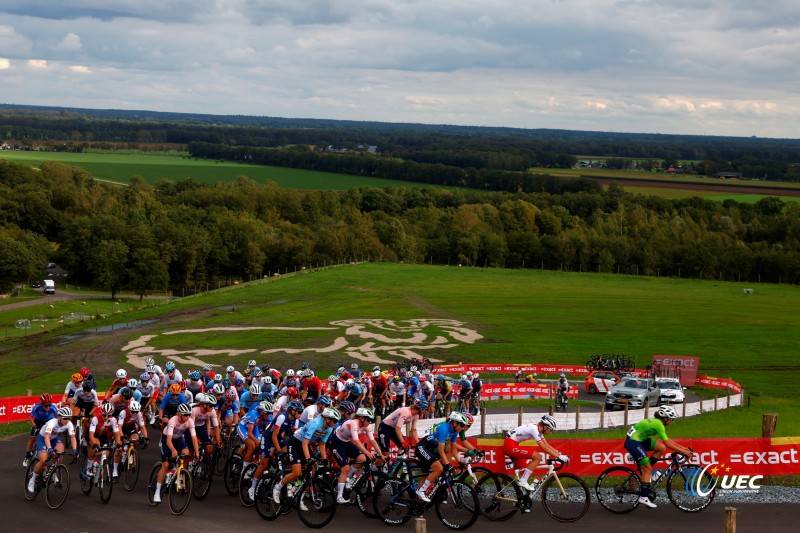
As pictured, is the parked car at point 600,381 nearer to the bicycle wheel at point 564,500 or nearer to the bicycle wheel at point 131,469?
the bicycle wheel at point 564,500

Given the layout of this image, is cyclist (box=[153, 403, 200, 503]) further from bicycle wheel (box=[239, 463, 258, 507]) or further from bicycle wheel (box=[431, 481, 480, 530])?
bicycle wheel (box=[431, 481, 480, 530])

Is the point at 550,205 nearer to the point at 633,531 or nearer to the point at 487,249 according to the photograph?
the point at 487,249

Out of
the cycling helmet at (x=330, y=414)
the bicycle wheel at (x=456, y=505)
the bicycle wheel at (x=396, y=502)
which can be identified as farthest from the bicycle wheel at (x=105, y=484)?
the bicycle wheel at (x=456, y=505)

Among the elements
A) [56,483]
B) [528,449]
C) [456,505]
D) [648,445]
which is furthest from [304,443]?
[648,445]

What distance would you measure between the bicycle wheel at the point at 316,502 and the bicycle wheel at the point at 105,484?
5027mm

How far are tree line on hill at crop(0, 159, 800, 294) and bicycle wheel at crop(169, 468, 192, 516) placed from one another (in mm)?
91290

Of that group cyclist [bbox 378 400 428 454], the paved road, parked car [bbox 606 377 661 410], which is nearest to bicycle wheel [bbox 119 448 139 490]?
the paved road

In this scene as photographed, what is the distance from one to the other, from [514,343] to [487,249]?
77.2 m

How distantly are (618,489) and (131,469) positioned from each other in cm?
1222

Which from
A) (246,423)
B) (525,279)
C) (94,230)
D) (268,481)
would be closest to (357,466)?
(268,481)

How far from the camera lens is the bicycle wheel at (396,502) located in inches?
789

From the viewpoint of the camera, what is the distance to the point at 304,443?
20266mm

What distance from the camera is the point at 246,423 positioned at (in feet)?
74.3

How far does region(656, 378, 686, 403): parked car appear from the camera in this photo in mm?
44688
